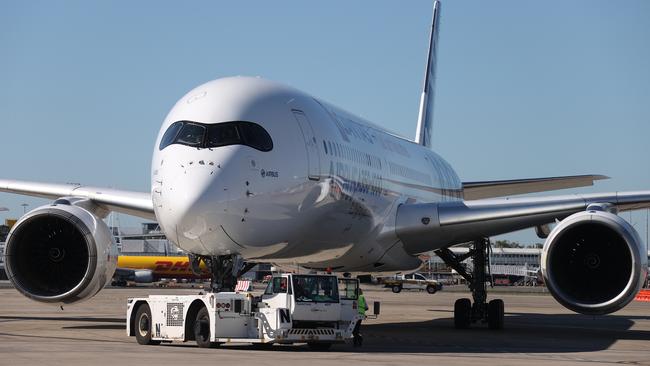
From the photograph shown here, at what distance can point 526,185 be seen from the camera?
28.3m

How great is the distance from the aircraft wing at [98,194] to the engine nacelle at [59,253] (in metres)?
0.81

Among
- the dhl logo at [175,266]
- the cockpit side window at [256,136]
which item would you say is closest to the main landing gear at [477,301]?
the cockpit side window at [256,136]

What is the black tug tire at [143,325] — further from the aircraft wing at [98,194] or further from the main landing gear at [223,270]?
the aircraft wing at [98,194]

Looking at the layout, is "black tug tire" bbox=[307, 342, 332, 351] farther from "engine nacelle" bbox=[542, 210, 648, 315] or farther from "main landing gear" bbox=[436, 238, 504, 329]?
"main landing gear" bbox=[436, 238, 504, 329]

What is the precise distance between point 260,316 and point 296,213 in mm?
1856

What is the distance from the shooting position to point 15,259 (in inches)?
836

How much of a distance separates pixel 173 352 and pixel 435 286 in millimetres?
57008

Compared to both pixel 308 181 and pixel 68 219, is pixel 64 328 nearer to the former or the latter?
pixel 68 219

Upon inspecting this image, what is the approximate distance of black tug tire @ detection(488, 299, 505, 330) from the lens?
26.4m

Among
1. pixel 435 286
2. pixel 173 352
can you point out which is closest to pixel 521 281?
pixel 435 286

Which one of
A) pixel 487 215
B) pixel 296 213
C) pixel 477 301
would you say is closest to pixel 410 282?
pixel 477 301

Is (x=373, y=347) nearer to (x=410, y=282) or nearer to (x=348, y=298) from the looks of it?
(x=348, y=298)

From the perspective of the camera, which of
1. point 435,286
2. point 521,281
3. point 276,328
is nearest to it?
point 276,328

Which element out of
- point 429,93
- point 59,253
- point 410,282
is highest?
point 429,93
